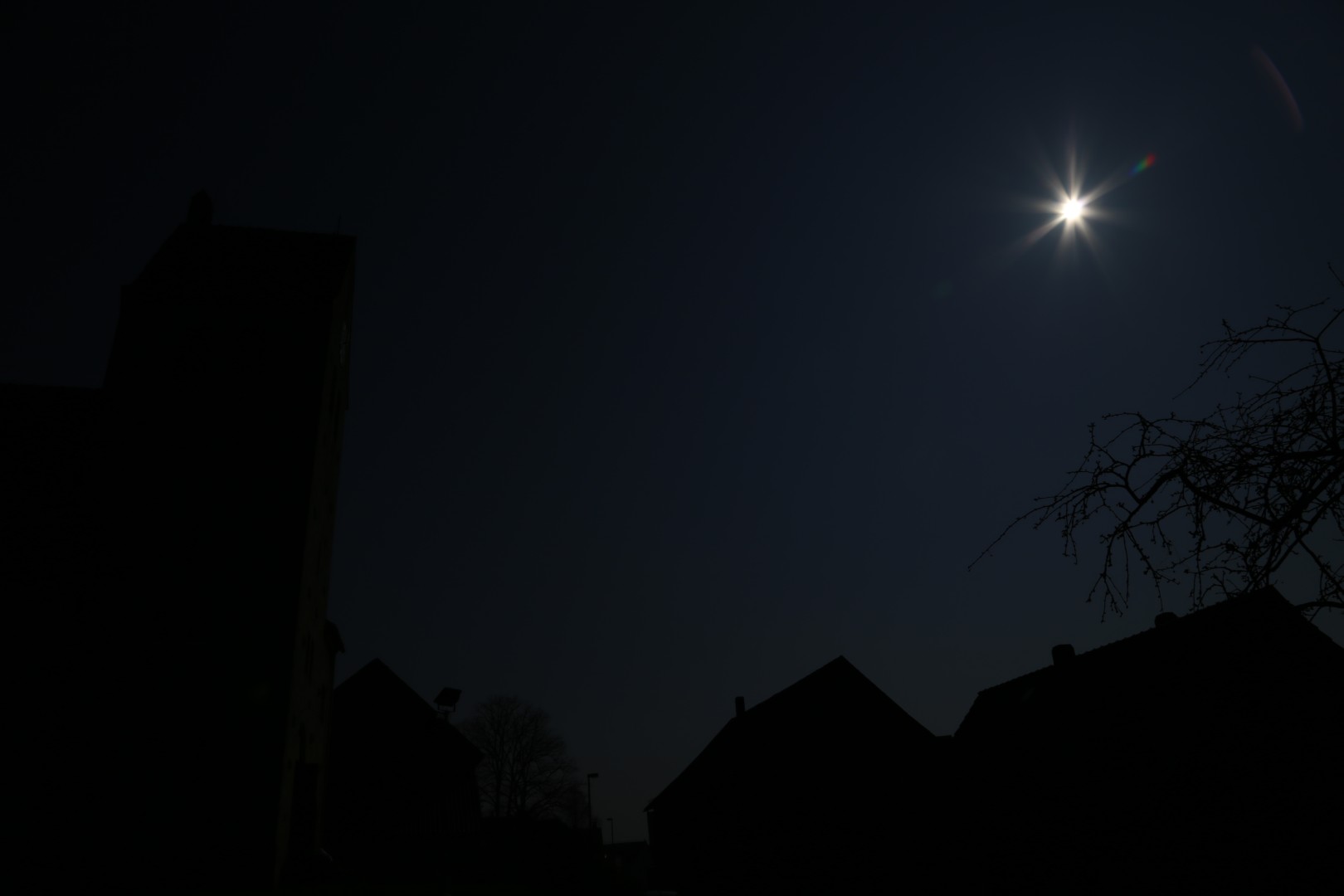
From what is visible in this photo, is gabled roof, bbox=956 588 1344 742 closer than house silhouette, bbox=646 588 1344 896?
No

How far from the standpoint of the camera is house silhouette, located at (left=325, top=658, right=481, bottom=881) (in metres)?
35.8

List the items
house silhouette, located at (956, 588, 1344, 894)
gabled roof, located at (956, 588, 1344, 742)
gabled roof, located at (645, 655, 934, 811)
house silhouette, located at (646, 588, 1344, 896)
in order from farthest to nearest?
gabled roof, located at (645, 655, 934, 811) < gabled roof, located at (956, 588, 1344, 742) < house silhouette, located at (646, 588, 1344, 896) < house silhouette, located at (956, 588, 1344, 894)

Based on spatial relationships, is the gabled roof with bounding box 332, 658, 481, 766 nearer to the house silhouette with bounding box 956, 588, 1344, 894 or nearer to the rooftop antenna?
the rooftop antenna

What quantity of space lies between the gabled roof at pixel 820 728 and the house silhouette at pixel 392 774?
12.9 meters

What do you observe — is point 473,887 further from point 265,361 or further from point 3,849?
point 265,361

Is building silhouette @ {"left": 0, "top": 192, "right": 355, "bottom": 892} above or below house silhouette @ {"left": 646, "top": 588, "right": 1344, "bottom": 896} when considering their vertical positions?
above

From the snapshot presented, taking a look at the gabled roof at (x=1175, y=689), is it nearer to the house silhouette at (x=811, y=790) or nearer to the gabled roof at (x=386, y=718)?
the house silhouette at (x=811, y=790)

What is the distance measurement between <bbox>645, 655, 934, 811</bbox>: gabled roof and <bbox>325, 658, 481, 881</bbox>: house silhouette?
12924 mm

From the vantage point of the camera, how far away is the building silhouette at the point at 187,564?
727 inches

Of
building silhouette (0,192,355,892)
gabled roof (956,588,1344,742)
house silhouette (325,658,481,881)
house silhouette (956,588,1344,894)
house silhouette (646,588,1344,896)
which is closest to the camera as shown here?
house silhouette (956,588,1344,894)

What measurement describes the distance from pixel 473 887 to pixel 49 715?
41.3ft

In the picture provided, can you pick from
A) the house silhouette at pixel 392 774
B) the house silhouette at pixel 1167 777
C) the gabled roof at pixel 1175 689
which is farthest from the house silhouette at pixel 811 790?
the house silhouette at pixel 392 774

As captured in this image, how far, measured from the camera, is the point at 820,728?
3027cm

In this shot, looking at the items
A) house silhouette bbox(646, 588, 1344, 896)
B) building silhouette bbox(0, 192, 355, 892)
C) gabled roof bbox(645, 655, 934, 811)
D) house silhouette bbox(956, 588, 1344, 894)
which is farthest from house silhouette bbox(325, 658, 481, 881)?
house silhouette bbox(956, 588, 1344, 894)
